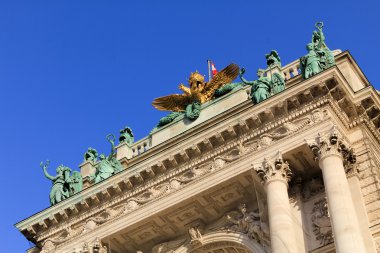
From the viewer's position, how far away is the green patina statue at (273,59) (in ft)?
86.3

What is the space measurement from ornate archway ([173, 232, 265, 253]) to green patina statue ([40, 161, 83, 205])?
5.12 m

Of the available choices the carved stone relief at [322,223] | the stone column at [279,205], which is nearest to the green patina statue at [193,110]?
Answer: the stone column at [279,205]

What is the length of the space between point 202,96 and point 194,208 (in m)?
6.81

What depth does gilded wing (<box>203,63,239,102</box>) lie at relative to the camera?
1141 inches

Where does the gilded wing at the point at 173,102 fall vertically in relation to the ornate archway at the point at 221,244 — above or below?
above

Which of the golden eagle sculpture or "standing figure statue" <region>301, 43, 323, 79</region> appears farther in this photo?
the golden eagle sculpture

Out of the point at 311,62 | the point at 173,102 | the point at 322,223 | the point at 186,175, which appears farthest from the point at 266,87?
the point at 173,102

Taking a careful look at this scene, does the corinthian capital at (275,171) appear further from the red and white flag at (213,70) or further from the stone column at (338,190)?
the red and white flag at (213,70)

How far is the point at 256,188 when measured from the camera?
21938 millimetres

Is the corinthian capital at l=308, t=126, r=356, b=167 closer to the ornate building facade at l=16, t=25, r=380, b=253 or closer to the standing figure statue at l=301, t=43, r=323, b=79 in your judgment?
the ornate building facade at l=16, t=25, r=380, b=253

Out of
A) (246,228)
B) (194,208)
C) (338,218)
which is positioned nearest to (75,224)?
(194,208)

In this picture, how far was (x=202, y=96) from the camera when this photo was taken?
28.8 m

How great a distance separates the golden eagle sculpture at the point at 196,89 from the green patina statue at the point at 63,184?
4555 millimetres

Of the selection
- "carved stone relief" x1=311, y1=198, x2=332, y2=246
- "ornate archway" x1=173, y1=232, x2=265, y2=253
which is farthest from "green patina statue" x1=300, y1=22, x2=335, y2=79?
"ornate archway" x1=173, y1=232, x2=265, y2=253
